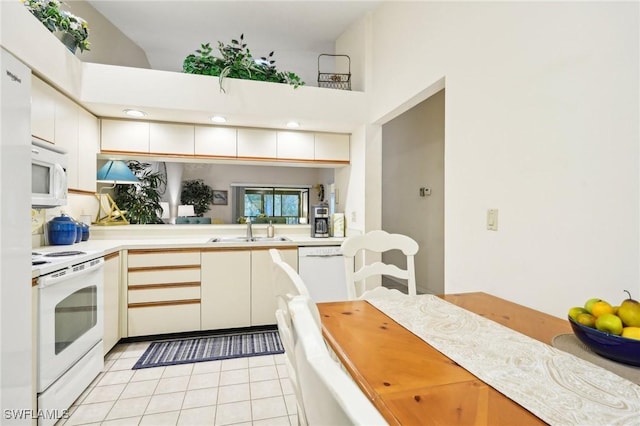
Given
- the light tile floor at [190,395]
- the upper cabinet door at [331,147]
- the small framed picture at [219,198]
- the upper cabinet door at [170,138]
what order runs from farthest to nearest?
the small framed picture at [219,198] < the upper cabinet door at [331,147] < the upper cabinet door at [170,138] < the light tile floor at [190,395]

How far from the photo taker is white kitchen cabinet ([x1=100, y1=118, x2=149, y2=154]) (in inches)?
112

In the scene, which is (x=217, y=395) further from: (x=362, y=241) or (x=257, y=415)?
(x=362, y=241)

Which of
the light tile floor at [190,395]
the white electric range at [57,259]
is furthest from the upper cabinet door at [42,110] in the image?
the light tile floor at [190,395]

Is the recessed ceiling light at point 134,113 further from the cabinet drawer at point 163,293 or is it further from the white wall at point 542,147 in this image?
the white wall at point 542,147

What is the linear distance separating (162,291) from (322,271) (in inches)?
57.4

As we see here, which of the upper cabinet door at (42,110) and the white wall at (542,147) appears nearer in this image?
the white wall at (542,147)

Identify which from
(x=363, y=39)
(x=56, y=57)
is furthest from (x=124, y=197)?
(x=363, y=39)

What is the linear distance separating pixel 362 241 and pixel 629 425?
A: 119 centimetres

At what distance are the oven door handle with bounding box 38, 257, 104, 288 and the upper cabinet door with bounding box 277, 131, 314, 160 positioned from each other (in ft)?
6.25

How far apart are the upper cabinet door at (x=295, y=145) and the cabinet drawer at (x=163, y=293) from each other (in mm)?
1610

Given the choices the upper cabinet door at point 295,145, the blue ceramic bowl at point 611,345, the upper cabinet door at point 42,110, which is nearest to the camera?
the blue ceramic bowl at point 611,345

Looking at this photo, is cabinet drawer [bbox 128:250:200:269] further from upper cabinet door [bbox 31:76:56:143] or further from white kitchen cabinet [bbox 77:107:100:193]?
upper cabinet door [bbox 31:76:56:143]

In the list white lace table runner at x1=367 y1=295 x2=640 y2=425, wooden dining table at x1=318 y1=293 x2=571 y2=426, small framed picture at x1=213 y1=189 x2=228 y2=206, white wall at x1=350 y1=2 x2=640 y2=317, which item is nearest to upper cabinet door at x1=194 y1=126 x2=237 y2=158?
small framed picture at x1=213 y1=189 x2=228 y2=206

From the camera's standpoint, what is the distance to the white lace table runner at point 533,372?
59cm
